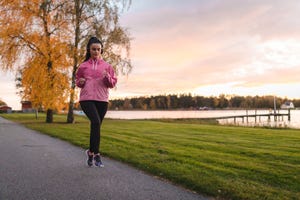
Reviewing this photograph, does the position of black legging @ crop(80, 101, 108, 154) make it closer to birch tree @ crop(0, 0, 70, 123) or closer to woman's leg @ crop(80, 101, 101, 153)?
woman's leg @ crop(80, 101, 101, 153)

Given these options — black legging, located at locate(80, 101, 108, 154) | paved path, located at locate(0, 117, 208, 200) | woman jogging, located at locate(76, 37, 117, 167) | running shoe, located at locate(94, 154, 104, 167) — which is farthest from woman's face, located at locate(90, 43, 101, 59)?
paved path, located at locate(0, 117, 208, 200)

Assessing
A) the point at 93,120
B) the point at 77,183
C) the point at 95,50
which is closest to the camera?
the point at 77,183

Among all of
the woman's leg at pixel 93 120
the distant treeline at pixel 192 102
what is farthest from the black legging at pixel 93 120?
the distant treeline at pixel 192 102

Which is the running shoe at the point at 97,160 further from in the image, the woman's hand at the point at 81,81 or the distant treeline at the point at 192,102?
the distant treeline at the point at 192,102

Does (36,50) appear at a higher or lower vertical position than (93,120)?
higher

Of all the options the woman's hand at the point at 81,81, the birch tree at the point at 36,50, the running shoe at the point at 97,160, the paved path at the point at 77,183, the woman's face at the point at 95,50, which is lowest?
the paved path at the point at 77,183

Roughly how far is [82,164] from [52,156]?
132cm

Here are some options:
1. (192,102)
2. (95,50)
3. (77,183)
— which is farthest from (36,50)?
(192,102)

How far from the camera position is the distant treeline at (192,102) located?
5148 inches

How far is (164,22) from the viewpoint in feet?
66.8

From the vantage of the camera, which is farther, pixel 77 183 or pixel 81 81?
pixel 81 81

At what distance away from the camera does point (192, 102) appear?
141 meters

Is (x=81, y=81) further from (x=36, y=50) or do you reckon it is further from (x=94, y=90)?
(x=36, y=50)

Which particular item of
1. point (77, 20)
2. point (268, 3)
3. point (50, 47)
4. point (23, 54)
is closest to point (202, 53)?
point (268, 3)
